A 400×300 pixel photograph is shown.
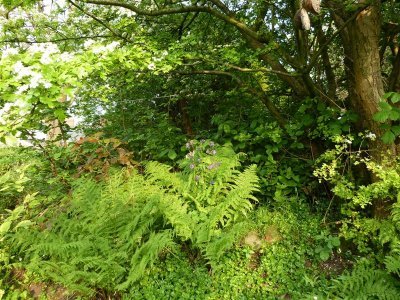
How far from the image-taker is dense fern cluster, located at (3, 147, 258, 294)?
261cm

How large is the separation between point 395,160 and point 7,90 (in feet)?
10.6

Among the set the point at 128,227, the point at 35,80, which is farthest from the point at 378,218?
the point at 35,80

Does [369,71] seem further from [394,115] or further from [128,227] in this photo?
[128,227]

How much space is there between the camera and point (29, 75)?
1.94 meters

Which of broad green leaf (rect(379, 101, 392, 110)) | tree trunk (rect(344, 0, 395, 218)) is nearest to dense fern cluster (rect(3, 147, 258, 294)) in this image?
tree trunk (rect(344, 0, 395, 218))

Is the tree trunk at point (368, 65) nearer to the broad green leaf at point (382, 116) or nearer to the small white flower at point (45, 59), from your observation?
the broad green leaf at point (382, 116)

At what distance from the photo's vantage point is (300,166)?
3756 mm

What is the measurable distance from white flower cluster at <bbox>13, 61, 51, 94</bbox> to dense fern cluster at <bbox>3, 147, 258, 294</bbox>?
1.46 meters

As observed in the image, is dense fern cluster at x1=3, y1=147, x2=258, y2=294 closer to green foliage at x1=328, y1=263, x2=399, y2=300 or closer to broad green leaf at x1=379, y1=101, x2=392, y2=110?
green foliage at x1=328, y1=263, x2=399, y2=300

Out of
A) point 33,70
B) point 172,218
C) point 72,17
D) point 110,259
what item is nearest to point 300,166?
point 172,218

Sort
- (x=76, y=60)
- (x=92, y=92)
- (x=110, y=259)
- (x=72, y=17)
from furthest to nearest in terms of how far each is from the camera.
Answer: (x=72, y=17) < (x=92, y=92) < (x=110, y=259) < (x=76, y=60)

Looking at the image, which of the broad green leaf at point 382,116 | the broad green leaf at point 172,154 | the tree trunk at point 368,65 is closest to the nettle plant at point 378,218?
the tree trunk at point 368,65

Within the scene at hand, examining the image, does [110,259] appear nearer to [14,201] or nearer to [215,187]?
[215,187]

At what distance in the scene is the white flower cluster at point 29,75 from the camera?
189 centimetres
